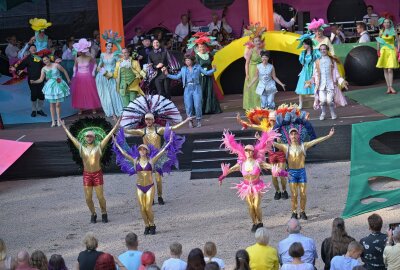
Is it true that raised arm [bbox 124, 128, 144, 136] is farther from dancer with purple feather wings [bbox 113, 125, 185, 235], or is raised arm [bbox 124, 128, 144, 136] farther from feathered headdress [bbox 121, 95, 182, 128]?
dancer with purple feather wings [bbox 113, 125, 185, 235]

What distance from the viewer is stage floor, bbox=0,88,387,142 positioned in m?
20.1

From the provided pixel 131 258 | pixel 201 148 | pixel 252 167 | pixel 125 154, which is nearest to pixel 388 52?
pixel 201 148

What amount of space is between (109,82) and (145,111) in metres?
4.41

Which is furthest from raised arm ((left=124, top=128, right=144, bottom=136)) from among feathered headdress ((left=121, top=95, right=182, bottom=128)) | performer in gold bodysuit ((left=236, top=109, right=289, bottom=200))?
performer in gold bodysuit ((left=236, top=109, right=289, bottom=200))

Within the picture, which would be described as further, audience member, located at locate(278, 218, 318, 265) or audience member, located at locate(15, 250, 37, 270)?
audience member, located at locate(278, 218, 318, 265)

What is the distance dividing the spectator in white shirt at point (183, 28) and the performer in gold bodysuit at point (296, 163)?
11293 millimetres

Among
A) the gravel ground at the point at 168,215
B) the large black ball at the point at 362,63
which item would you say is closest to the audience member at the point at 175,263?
Result: the gravel ground at the point at 168,215

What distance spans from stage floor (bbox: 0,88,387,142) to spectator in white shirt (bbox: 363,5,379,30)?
259cm

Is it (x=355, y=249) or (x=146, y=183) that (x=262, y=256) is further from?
(x=146, y=183)

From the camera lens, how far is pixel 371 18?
2589 cm

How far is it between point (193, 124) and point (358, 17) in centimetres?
893

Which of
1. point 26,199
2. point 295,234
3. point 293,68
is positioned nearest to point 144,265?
point 295,234

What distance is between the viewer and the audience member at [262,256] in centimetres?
1202

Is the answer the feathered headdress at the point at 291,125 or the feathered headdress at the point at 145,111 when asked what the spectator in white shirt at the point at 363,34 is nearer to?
the feathered headdress at the point at 145,111
